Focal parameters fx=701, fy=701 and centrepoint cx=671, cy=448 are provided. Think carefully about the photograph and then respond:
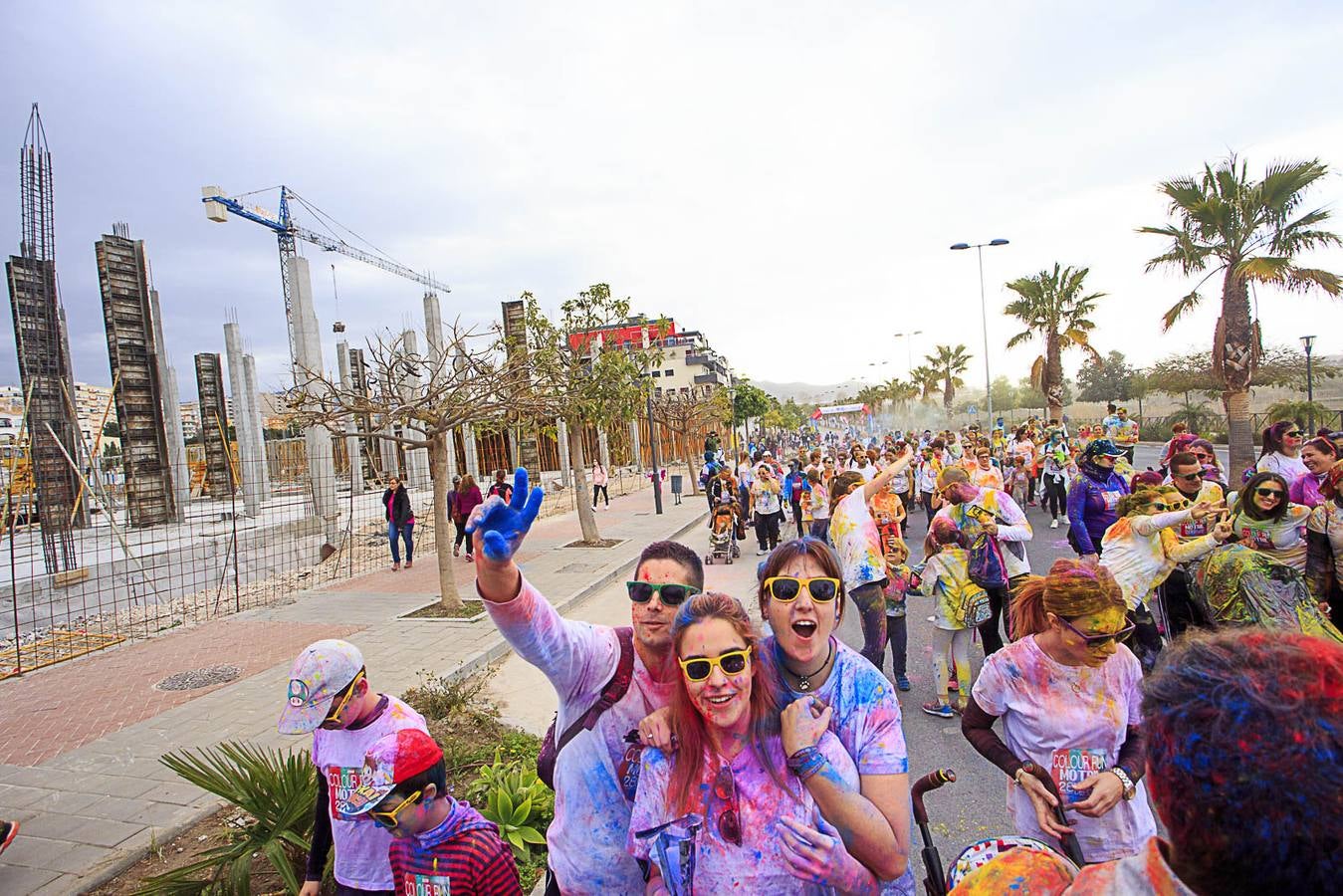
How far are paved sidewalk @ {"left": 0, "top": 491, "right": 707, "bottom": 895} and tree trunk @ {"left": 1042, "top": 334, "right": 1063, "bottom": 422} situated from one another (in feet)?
67.1

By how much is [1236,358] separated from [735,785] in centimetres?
1853

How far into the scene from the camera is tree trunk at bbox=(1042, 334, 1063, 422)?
25578 millimetres

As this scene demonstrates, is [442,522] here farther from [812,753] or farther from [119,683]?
[812,753]

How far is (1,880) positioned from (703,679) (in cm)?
447

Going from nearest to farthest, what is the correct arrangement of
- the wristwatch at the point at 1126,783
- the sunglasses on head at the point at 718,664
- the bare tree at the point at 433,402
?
the sunglasses on head at the point at 718,664 → the wristwatch at the point at 1126,783 → the bare tree at the point at 433,402

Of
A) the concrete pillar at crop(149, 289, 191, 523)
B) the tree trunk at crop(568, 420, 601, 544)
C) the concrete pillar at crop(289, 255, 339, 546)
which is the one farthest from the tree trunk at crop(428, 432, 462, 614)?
the concrete pillar at crop(149, 289, 191, 523)

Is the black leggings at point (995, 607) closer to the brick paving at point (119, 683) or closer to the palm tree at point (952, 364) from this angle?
the brick paving at point (119, 683)

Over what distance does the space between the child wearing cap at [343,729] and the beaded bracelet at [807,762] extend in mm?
1393

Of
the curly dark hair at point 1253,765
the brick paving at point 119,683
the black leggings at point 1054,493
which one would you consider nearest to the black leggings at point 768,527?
the black leggings at point 1054,493

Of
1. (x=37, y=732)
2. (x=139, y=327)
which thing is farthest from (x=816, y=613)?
(x=139, y=327)

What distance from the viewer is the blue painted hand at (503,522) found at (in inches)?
73.3

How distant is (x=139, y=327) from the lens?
837 inches

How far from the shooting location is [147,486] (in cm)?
2066

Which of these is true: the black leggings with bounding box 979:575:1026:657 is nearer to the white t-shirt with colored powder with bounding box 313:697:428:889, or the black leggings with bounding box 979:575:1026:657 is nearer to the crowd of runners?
the crowd of runners
